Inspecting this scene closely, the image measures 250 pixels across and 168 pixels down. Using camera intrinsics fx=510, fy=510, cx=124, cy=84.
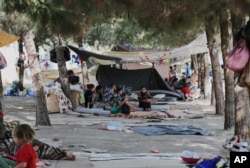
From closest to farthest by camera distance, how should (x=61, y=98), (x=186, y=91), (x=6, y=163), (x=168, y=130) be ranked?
(x=6, y=163)
(x=168, y=130)
(x=61, y=98)
(x=186, y=91)

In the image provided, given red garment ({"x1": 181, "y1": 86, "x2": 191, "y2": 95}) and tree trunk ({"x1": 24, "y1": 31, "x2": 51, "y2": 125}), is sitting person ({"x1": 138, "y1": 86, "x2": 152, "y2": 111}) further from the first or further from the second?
red garment ({"x1": 181, "y1": 86, "x2": 191, "y2": 95})

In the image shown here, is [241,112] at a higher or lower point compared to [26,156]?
higher

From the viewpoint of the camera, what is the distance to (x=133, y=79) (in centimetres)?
2159

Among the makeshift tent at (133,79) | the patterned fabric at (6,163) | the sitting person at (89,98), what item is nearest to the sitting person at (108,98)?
the sitting person at (89,98)

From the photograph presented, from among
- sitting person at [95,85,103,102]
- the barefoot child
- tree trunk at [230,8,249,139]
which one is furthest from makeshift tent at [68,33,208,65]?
the barefoot child

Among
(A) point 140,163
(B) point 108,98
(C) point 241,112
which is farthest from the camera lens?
(B) point 108,98

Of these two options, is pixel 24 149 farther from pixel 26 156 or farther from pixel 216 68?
pixel 216 68

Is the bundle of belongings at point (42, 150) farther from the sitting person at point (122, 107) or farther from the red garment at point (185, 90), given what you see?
the red garment at point (185, 90)

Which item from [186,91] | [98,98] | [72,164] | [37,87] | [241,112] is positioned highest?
[37,87]

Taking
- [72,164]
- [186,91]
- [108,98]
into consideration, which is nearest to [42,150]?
[72,164]

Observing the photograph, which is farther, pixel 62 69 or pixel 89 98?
pixel 62 69

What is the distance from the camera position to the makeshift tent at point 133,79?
20938mm

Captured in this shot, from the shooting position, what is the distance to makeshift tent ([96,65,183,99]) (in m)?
20.9

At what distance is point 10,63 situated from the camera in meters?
33.8
